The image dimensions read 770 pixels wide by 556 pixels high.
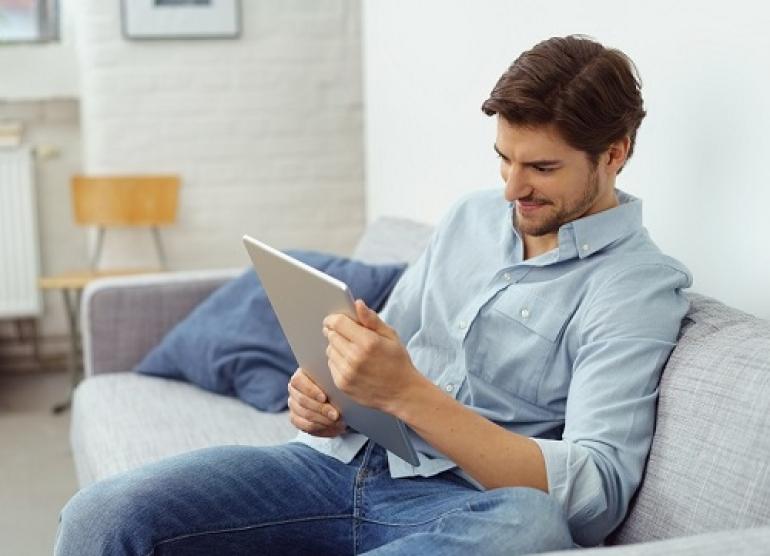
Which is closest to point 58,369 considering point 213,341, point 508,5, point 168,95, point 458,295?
point 168,95

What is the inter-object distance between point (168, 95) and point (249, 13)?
389mm

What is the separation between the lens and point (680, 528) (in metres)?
1.45

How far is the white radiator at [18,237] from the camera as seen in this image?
13.9 ft

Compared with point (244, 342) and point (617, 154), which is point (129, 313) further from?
point (617, 154)

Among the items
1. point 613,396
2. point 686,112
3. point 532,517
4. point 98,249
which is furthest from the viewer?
point 98,249

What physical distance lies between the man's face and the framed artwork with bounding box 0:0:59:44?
3.21 meters

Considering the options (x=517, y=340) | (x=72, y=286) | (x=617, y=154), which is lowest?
(x=72, y=286)

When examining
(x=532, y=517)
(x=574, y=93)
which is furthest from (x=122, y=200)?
(x=532, y=517)

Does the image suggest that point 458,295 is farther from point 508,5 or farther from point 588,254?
point 508,5

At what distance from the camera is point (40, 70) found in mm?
4406

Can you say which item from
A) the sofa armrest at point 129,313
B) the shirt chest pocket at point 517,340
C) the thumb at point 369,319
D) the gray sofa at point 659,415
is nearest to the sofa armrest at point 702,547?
the gray sofa at point 659,415

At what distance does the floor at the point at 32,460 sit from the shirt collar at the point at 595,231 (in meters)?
1.66

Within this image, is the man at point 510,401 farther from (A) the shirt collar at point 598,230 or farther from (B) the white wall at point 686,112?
(B) the white wall at point 686,112

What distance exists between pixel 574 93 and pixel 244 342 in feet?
4.12
